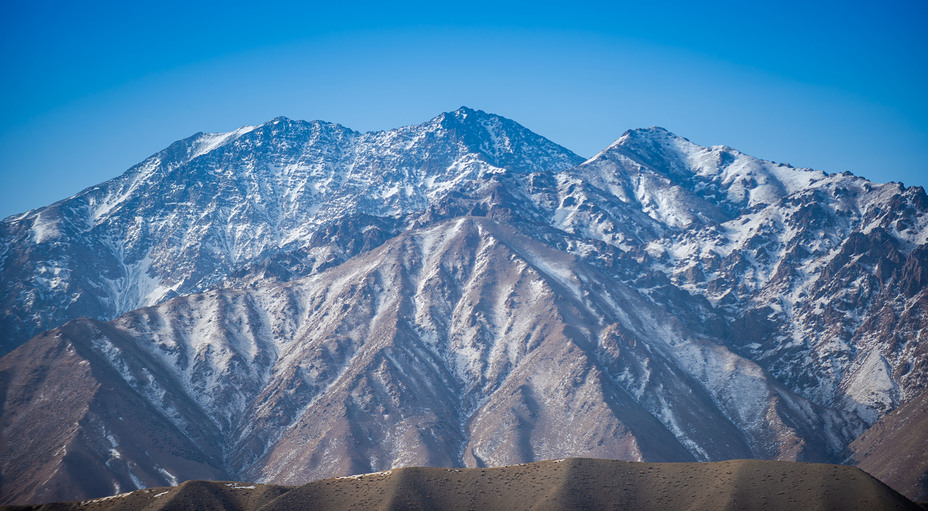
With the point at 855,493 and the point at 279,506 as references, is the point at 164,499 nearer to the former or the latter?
the point at 279,506

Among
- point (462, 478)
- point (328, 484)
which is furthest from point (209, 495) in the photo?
point (462, 478)

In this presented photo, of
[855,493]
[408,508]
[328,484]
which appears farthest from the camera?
[328,484]

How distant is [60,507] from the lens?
14575 cm

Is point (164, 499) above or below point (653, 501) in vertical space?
above

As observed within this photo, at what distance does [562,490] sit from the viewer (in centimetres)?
14175

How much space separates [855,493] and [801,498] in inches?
321

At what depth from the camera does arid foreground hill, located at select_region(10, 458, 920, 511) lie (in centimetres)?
13350

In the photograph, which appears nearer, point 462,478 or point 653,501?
point 653,501

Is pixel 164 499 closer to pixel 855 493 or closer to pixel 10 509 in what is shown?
pixel 10 509

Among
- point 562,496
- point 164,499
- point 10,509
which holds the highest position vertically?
point 10,509

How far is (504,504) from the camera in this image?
142250 mm

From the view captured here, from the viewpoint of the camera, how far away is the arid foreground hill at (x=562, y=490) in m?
134

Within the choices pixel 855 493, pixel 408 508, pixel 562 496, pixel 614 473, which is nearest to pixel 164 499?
pixel 408 508

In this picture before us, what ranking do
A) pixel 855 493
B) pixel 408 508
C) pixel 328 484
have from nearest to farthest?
pixel 855 493, pixel 408 508, pixel 328 484
